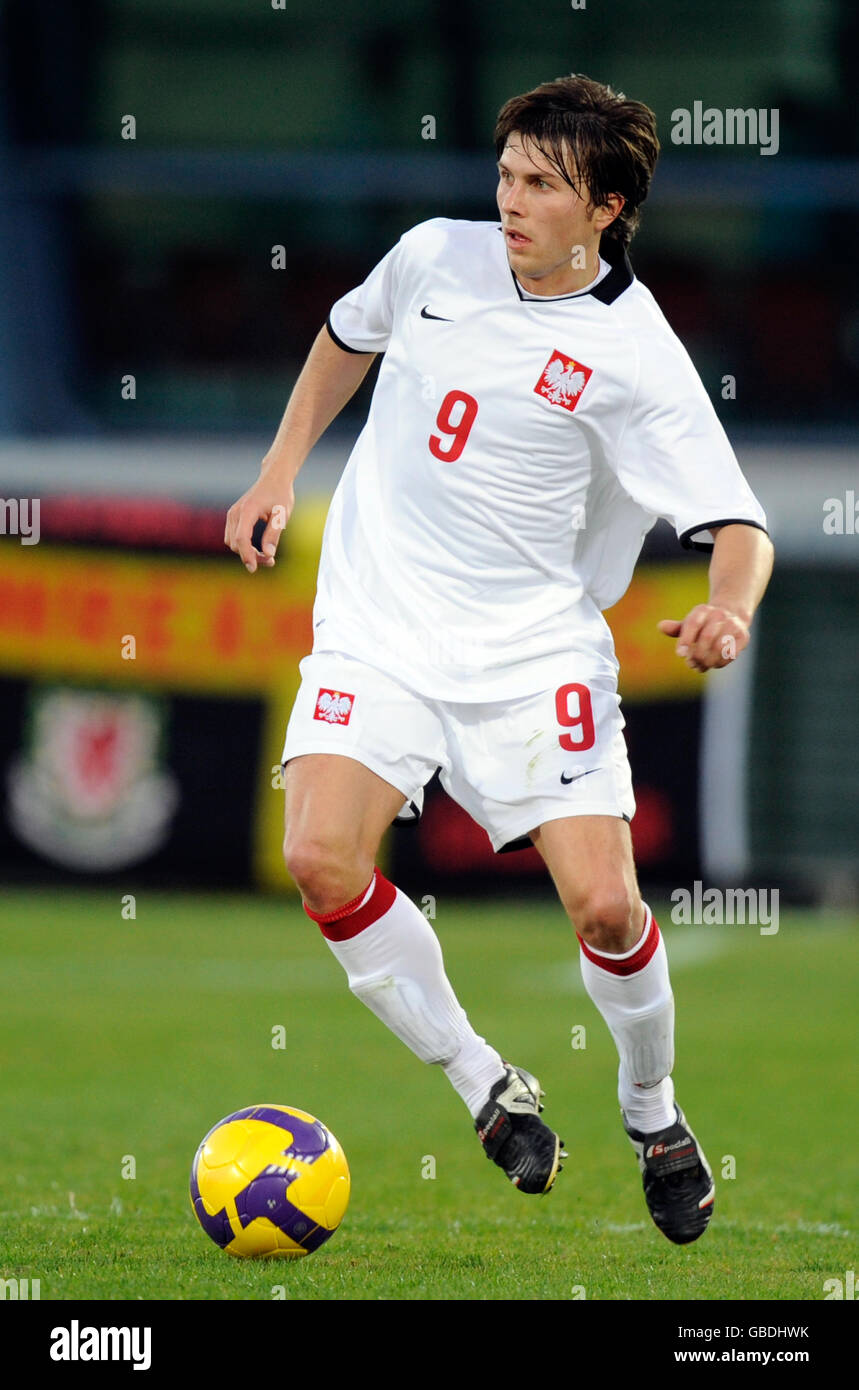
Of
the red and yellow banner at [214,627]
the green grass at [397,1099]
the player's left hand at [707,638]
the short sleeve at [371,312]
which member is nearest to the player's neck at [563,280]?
the short sleeve at [371,312]

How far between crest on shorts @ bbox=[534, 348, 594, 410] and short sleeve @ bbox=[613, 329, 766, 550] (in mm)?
135

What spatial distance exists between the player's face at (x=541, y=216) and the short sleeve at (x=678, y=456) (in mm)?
284

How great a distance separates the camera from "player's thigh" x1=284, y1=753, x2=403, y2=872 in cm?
485

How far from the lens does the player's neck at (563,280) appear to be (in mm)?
5031

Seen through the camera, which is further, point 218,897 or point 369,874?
point 218,897

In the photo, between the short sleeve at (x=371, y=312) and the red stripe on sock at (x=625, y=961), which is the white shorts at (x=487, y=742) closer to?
the red stripe on sock at (x=625, y=961)

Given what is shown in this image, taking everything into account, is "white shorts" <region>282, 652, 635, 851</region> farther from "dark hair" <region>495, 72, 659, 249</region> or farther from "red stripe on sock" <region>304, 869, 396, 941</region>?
"dark hair" <region>495, 72, 659, 249</region>

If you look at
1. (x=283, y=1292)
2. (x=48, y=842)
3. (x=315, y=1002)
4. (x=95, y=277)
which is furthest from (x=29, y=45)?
(x=283, y=1292)

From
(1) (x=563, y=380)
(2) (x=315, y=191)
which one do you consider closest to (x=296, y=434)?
(1) (x=563, y=380)

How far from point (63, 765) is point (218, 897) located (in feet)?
4.42

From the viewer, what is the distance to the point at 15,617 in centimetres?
1386

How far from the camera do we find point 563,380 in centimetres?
497

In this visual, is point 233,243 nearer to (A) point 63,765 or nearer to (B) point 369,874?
(A) point 63,765

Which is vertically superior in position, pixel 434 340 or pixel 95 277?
pixel 95 277
